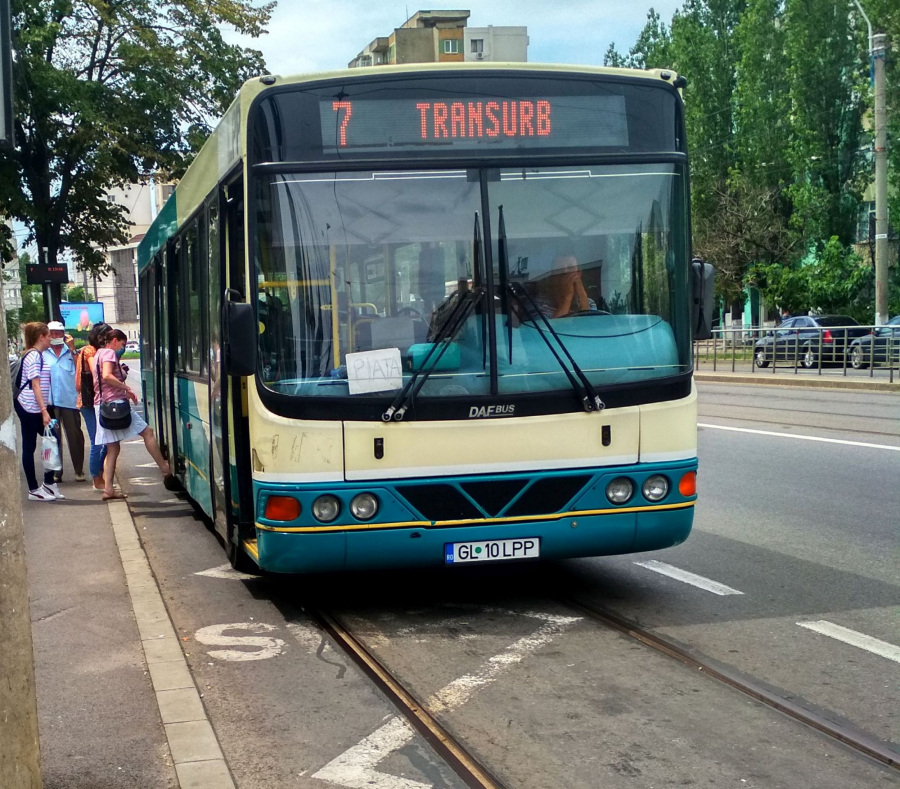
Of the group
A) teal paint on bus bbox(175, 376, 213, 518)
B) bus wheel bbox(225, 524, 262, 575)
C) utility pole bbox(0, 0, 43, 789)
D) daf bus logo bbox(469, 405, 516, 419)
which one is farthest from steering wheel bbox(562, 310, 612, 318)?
utility pole bbox(0, 0, 43, 789)

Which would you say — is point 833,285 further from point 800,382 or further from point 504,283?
Result: point 504,283

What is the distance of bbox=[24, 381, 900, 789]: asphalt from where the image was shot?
4.50 metres

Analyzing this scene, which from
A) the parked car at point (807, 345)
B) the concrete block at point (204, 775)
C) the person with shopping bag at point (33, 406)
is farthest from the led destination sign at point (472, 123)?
the parked car at point (807, 345)

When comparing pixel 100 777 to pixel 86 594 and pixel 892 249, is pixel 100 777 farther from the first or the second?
pixel 892 249

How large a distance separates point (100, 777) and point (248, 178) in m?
3.18

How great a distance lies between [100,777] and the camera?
4445 millimetres

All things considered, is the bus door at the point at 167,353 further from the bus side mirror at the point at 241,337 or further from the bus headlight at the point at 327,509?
the bus headlight at the point at 327,509

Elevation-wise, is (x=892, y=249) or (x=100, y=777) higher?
(x=892, y=249)

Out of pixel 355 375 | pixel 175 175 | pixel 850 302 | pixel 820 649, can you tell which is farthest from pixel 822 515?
pixel 850 302

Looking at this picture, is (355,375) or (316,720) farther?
(355,375)

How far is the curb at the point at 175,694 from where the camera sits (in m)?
4.42

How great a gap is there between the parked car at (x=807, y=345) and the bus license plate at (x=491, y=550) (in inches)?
863

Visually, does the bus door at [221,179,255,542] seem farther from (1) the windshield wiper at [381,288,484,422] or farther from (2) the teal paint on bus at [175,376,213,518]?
(2) the teal paint on bus at [175,376,213,518]

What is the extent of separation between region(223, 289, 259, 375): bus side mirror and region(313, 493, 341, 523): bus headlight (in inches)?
29.6
